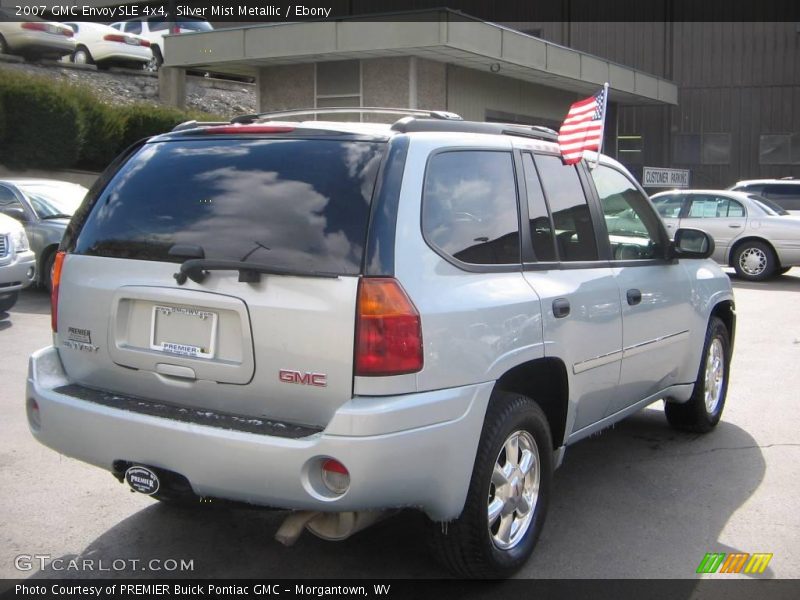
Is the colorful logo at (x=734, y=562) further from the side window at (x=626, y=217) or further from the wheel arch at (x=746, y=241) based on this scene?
the wheel arch at (x=746, y=241)

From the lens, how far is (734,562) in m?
4.09

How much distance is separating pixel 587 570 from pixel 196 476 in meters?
1.76

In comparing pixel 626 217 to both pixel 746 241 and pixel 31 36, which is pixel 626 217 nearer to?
pixel 746 241

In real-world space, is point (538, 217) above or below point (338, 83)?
below

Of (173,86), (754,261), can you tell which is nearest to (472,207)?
(754,261)

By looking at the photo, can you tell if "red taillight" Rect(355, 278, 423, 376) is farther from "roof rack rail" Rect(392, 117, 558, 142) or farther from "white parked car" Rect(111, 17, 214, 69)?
"white parked car" Rect(111, 17, 214, 69)

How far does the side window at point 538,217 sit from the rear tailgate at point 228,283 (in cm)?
99

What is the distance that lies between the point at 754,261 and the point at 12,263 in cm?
1228

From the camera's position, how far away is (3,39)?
2394 cm

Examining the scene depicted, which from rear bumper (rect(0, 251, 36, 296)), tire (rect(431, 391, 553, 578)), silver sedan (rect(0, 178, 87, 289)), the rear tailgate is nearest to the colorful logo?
tire (rect(431, 391, 553, 578))

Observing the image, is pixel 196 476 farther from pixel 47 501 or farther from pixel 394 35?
pixel 394 35

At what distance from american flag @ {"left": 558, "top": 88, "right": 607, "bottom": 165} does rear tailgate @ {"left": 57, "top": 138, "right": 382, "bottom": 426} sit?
1494 mm

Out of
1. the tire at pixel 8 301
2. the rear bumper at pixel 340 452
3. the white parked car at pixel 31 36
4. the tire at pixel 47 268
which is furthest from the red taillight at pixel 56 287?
the white parked car at pixel 31 36

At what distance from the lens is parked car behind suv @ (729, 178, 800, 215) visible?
18.6 m
